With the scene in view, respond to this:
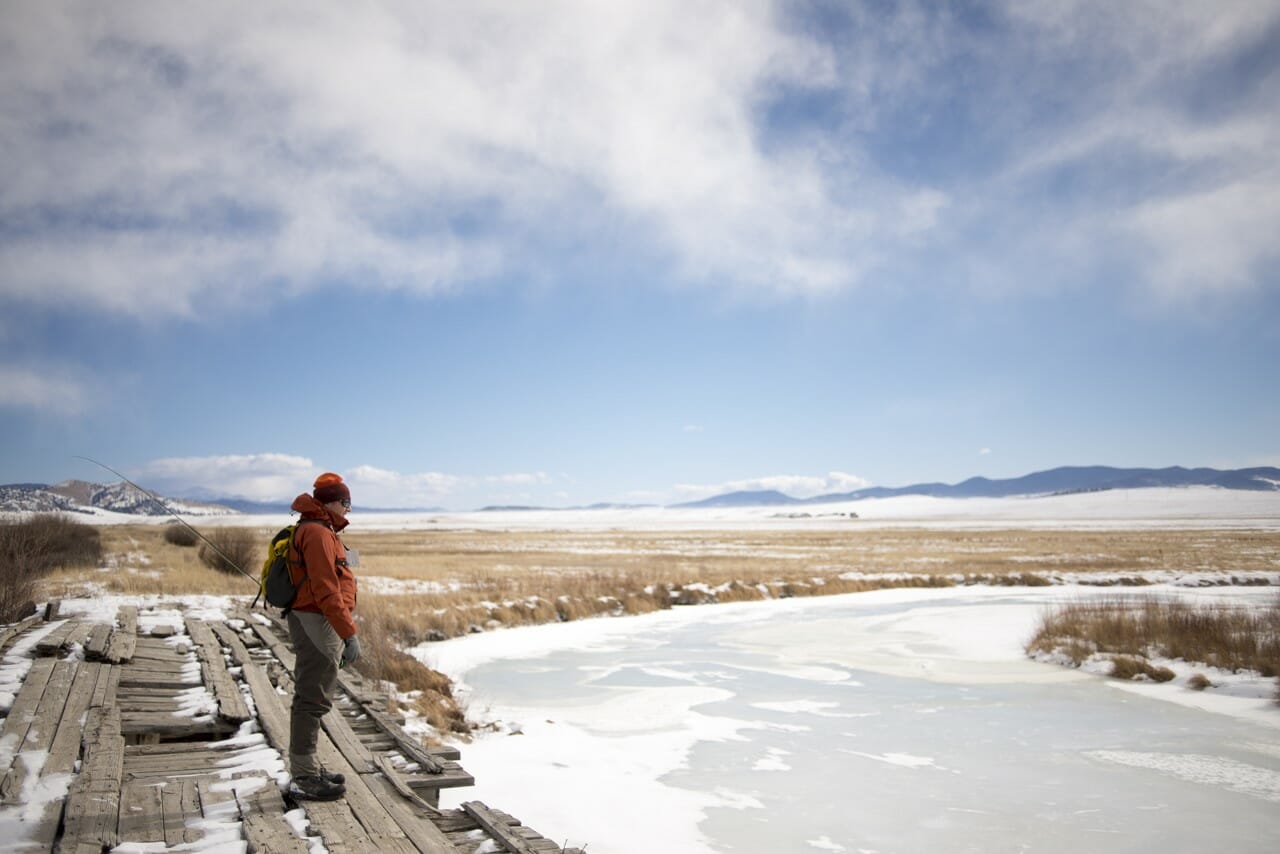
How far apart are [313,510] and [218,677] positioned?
4.18m

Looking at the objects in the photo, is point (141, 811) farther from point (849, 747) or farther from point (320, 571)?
point (849, 747)

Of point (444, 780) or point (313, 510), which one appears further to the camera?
point (444, 780)

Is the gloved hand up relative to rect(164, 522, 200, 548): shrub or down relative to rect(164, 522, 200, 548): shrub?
up

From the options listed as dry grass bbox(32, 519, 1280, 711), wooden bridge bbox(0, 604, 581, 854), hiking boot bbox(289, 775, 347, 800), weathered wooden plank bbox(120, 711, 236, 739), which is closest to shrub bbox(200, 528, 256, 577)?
dry grass bbox(32, 519, 1280, 711)

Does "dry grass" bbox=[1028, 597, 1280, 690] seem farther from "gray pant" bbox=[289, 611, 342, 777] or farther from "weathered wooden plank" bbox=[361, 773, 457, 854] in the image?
"gray pant" bbox=[289, 611, 342, 777]

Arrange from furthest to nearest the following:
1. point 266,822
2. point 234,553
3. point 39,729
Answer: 1. point 234,553
2. point 39,729
3. point 266,822

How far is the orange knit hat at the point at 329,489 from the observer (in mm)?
4941

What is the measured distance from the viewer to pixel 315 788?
450 cm

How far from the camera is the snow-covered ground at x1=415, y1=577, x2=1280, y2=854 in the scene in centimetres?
646

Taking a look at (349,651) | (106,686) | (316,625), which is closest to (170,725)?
(106,686)

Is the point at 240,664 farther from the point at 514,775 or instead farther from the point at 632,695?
the point at 632,695

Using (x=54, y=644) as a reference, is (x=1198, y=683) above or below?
below

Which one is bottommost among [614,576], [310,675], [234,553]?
[614,576]

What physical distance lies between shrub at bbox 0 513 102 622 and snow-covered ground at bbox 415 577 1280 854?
6223 millimetres
